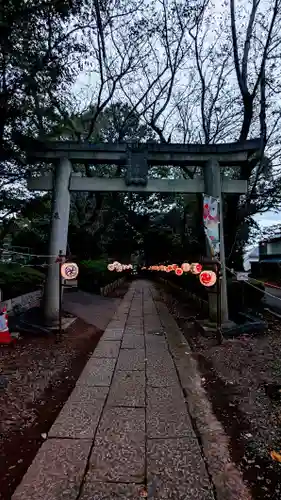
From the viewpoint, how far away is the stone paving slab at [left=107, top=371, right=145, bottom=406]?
14.0ft

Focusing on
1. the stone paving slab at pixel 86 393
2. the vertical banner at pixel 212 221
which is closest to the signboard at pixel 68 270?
the stone paving slab at pixel 86 393

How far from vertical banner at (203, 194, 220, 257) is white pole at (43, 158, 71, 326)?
401cm

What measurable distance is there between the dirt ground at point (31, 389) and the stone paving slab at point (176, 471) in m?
1.20

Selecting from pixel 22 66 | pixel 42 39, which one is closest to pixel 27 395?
pixel 22 66

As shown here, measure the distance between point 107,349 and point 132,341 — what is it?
90 centimetres

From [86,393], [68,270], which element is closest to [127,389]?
[86,393]

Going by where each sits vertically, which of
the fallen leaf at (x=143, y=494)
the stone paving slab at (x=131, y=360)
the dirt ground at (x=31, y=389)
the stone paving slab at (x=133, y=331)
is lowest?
the dirt ground at (x=31, y=389)

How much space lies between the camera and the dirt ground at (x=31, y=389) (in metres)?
3.12

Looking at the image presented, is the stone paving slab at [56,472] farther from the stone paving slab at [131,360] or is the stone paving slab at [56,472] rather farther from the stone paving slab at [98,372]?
the stone paving slab at [131,360]

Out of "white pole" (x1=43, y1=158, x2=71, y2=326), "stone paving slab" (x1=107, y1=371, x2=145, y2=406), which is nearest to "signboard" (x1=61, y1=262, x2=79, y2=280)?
"white pole" (x1=43, y1=158, x2=71, y2=326)

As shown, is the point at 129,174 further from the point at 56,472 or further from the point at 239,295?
the point at 56,472

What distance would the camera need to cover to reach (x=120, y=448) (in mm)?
3139

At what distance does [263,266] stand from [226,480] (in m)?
28.0

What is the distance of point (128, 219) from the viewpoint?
3014cm
